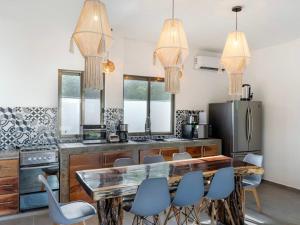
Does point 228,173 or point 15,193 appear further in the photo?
point 15,193

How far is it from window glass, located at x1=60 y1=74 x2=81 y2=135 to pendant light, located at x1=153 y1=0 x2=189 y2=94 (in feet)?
6.58

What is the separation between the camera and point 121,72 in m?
4.57

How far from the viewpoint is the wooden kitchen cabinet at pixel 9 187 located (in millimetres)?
3297

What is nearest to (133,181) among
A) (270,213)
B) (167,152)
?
(167,152)

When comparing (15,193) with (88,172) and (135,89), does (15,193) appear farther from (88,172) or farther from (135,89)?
(135,89)

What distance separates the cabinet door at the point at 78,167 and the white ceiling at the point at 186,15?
2.08 metres

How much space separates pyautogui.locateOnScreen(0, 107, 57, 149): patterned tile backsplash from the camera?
376 centimetres

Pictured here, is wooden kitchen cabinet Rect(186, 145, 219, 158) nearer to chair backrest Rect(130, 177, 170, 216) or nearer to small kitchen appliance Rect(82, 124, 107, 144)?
small kitchen appliance Rect(82, 124, 107, 144)

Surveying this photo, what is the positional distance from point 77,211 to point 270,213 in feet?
9.22

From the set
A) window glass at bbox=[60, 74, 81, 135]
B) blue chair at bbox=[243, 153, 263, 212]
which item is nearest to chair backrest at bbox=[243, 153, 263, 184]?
blue chair at bbox=[243, 153, 263, 212]

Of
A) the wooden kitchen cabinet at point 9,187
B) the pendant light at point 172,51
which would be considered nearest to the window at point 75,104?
the wooden kitchen cabinet at point 9,187

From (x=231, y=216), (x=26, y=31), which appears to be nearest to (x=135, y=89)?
(x=26, y=31)

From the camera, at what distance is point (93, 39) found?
215cm

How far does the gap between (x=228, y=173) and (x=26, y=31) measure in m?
3.61
